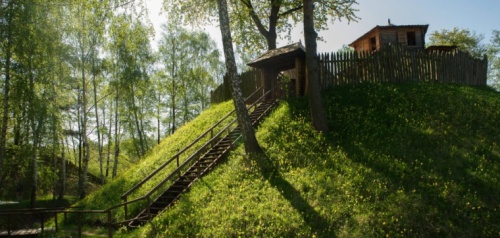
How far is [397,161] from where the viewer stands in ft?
38.2

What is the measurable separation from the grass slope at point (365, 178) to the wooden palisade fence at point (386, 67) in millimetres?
1866

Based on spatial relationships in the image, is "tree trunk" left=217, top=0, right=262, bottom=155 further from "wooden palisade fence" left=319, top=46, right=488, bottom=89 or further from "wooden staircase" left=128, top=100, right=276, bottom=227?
"wooden palisade fence" left=319, top=46, right=488, bottom=89

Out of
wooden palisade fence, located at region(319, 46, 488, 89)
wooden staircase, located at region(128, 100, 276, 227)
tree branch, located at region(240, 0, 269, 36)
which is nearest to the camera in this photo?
wooden staircase, located at region(128, 100, 276, 227)

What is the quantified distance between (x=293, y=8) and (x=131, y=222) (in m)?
20.5

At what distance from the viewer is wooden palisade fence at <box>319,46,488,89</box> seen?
710 inches

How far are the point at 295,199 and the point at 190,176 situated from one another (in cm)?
560

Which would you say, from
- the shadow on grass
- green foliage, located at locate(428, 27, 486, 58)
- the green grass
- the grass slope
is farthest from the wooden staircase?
green foliage, located at locate(428, 27, 486, 58)

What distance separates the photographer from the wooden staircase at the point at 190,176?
12.7 metres

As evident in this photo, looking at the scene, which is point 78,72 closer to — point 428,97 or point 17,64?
point 17,64

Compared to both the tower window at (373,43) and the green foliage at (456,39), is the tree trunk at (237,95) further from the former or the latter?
the green foliage at (456,39)

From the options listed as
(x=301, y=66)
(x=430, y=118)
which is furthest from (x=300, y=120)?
(x=430, y=118)

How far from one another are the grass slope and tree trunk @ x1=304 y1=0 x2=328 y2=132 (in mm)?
585

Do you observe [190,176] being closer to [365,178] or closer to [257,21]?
[365,178]

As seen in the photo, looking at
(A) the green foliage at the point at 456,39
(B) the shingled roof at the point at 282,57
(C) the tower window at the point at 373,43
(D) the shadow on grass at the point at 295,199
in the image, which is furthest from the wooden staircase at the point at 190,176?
(A) the green foliage at the point at 456,39
